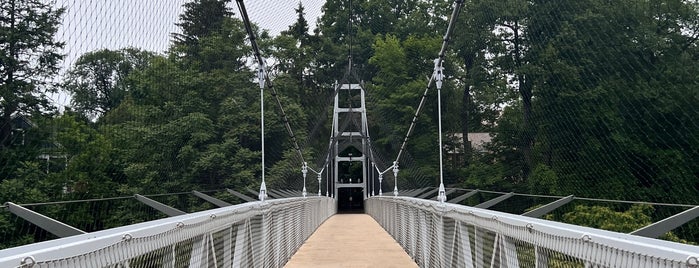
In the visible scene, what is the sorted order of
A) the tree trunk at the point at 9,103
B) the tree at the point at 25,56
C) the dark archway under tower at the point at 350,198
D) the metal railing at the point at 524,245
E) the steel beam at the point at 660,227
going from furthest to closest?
the dark archway under tower at the point at 350,198 → the tree at the point at 25,56 → the tree trunk at the point at 9,103 → the steel beam at the point at 660,227 → the metal railing at the point at 524,245

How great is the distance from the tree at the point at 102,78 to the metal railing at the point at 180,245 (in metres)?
13.6

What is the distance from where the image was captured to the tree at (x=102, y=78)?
20325 mm

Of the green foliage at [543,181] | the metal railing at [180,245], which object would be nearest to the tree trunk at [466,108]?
the green foliage at [543,181]

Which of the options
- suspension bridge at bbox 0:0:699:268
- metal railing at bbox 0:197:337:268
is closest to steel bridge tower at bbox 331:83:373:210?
suspension bridge at bbox 0:0:699:268

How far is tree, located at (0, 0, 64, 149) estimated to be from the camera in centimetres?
1069

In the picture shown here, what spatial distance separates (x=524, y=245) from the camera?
97.0 inches

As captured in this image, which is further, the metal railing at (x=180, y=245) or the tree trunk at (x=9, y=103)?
the tree trunk at (x=9, y=103)

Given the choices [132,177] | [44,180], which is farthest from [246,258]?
[132,177]

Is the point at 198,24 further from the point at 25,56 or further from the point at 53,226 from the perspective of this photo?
the point at 53,226

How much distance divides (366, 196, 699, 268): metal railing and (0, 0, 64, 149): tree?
7.42 m

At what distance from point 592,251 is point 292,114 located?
109 ft

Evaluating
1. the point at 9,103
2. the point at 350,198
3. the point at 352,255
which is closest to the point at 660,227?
the point at 352,255

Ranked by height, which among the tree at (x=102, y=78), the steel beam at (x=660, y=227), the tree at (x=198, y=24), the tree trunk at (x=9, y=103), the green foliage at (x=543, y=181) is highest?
the tree at (x=198, y=24)

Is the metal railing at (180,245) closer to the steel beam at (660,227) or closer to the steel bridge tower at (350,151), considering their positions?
the steel beam at (660,227)
